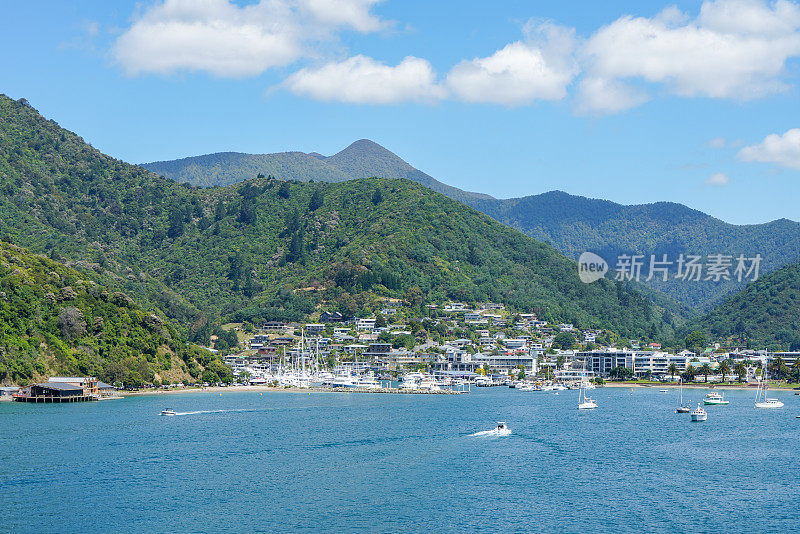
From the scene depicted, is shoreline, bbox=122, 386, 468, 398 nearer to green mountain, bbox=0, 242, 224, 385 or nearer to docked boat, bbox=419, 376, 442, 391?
docked boat, bbox=419, 376, 442, 391

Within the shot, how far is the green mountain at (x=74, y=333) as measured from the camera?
407ft

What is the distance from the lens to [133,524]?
48.2 meters

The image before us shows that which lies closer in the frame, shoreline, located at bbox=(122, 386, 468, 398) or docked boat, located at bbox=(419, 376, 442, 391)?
shoreline, located at bbox=(122, 386, 468, 398)

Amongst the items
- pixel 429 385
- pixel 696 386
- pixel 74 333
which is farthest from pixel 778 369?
pixel 74 333

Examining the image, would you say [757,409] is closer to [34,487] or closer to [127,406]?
[127,406]

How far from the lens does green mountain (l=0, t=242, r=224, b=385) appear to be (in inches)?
4887

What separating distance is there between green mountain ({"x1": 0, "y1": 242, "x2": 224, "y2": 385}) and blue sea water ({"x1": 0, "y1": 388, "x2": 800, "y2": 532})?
734 inches

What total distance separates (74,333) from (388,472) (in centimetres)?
8373

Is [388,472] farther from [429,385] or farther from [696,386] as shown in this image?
[696,386]

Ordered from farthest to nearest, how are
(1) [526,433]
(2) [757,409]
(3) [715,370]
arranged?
(3) [715,370], (2) [757,409], (1) [526,433]

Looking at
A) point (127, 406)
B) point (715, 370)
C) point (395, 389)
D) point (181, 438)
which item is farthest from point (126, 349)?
point (715, 370)

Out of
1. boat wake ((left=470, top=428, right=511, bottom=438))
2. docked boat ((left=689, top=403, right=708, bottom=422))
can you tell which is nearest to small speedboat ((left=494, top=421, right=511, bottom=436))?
boat wake ((left=470, top=428, right=511, bottom=438))

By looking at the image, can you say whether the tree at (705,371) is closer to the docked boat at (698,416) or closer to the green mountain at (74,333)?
the docked boat at (698,416)

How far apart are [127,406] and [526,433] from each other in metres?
53.0
